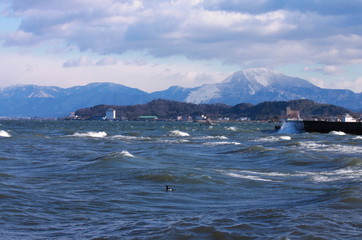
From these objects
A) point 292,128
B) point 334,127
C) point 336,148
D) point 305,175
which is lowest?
point 305,175

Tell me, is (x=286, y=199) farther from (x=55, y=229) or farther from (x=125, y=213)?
(x=55, y=229)

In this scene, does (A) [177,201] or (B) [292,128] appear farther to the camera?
(B) [292,128]

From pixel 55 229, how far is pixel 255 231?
374 cm

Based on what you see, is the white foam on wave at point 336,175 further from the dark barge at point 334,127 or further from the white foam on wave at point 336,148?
the dark barge at point 334,127

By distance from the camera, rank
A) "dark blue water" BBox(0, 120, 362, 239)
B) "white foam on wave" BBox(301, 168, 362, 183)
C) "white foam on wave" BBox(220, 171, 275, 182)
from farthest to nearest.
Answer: "white foam on wave" BBox(220, 171, 275, 182), "white foam on wave" BBox(301, 168, 362, 183), "dark blue water" BBox(0, 120, 362, 239)

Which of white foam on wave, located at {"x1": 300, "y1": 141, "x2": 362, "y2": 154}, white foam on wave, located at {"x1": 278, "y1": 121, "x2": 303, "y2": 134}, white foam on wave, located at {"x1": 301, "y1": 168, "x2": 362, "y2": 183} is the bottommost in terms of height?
white foam on wave, located at {"x1": 301, "y1": 168, "x2": 362, "y2": 183}

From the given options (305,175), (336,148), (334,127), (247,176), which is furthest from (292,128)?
(247,176)

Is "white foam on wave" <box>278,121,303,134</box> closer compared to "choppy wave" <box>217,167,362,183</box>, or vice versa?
"choppy wave" <box>217,167,362,183</box>

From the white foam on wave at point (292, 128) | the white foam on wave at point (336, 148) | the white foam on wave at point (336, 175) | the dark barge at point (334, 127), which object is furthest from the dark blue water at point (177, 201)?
the white foam on wave at point (292, 128)

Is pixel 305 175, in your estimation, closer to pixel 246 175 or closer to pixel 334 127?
pixel 246 175

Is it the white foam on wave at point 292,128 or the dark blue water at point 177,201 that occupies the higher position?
the white foam on wave at point 292,128

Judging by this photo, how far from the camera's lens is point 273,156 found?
96.3 feet

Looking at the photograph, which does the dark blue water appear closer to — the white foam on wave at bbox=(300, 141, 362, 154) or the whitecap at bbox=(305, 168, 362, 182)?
the whitecap at bbox=(305, 168, 362, 182)

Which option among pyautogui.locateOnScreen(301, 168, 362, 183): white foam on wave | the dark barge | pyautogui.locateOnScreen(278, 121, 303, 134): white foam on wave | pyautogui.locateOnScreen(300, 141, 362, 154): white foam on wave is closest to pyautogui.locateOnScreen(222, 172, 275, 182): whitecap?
pyautogui.locateOnScreen(301, 168, 362, 183): white foam on wave
